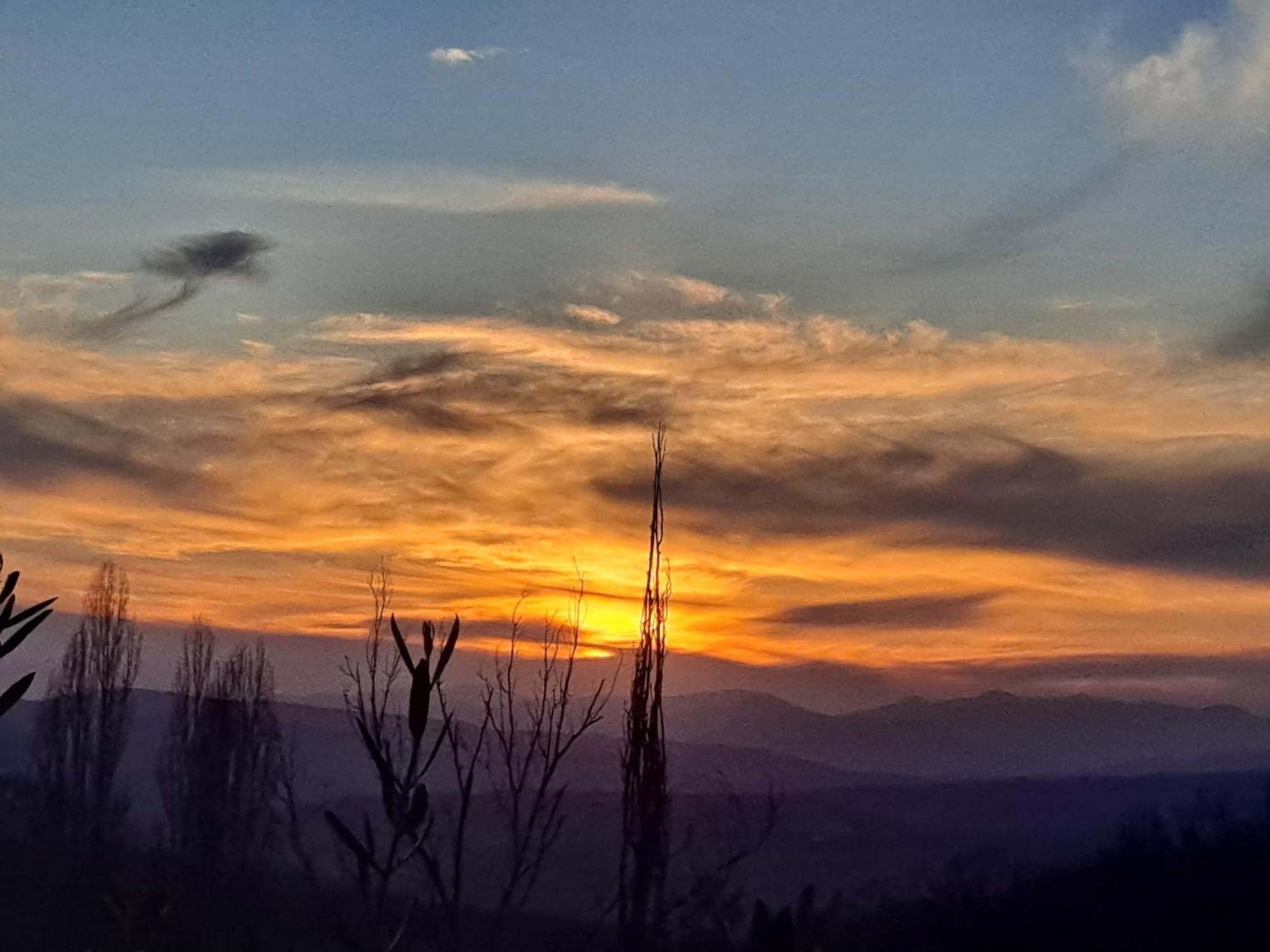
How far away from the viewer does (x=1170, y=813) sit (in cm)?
1953

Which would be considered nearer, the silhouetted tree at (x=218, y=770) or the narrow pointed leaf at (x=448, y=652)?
the narrow pointed leaf at (x=448, y=652)

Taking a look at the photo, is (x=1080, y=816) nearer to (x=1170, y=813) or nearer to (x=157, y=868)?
(x=1170, y=813)

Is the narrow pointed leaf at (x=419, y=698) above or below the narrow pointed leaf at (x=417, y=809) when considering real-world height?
above

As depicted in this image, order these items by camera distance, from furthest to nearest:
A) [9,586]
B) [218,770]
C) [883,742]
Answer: [883,742], [218,770], [9,586]

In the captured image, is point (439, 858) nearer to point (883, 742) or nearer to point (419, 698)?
point (419, 698)

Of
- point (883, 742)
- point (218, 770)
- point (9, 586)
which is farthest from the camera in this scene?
point (883, 742)

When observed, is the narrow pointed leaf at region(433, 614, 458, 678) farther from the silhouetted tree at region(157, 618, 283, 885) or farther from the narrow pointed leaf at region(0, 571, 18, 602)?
the silhouetted tree at region(157, 618, 283, 885)

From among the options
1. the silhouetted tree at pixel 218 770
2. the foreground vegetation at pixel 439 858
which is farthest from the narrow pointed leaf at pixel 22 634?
the silhouetted tree at pixel 218 770

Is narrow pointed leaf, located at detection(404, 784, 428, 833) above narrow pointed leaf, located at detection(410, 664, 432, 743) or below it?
below

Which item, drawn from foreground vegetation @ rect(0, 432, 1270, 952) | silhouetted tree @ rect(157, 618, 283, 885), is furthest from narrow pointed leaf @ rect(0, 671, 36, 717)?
silhouetted tree @ rect(157, 618, 283, 885)

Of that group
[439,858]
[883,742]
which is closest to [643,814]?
[439,858]

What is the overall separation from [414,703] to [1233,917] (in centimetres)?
1190

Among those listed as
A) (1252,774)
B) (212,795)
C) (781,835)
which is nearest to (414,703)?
(1252,774)

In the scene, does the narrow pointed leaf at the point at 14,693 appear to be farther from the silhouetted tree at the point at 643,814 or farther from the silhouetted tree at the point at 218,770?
the silhouetted tree at the point at 218,770
